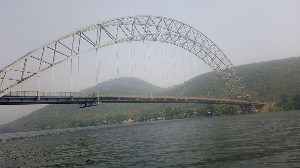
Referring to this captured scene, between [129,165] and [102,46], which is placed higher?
[102,46]

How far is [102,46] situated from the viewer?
2391 inches

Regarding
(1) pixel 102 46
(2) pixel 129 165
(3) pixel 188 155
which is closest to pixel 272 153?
(3) pixel 188 155

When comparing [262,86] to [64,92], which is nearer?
[64,92]

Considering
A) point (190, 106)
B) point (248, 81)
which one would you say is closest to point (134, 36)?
point (190, 106)

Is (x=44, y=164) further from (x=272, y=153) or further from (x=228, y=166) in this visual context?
(x=272, y=153)

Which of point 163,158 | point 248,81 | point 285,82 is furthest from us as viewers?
point 248,81

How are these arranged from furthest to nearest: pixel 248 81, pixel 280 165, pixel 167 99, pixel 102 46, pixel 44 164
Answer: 1. pixel 248 81
2. pixel 167 99
3. pixel 102 46
4. pixel 44 164
5. pixel 280 165

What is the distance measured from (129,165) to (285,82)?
16941 cm

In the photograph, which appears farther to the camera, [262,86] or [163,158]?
[262,86]

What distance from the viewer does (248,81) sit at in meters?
189

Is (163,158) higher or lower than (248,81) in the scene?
lower

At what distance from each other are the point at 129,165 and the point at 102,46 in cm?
4521

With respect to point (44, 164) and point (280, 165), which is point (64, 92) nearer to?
point (44, 164)

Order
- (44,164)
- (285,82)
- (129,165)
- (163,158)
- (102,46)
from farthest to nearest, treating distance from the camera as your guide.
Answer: (285,82) < (102,46) < (44,164) < (163,158) < (129,165)
